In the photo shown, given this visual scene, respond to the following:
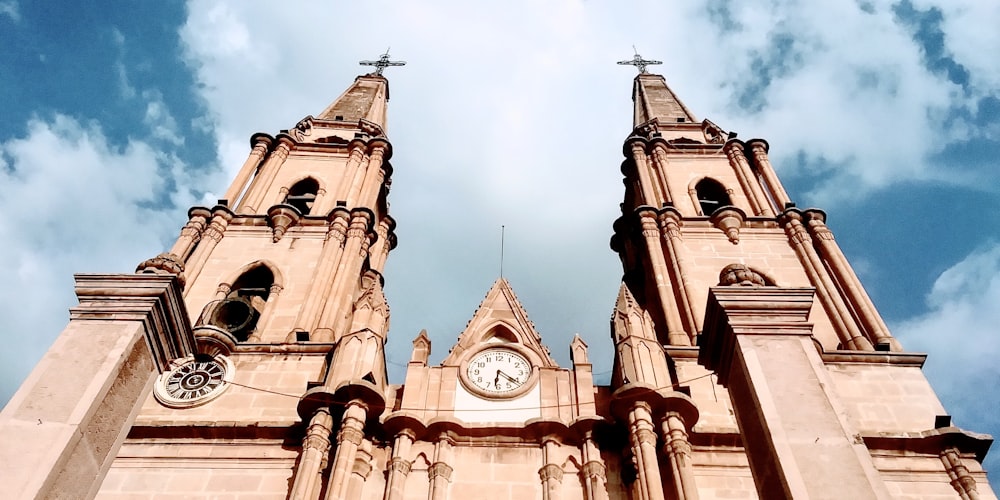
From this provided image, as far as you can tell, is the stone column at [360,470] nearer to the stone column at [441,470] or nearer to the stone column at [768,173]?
the stone column at [441,470]

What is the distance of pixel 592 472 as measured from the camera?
1445cm

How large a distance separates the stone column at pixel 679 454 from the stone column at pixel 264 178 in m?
14.1

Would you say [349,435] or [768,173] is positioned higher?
[768,173]

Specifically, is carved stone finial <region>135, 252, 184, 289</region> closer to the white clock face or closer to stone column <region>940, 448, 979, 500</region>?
the white clock face

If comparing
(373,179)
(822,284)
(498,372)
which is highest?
(373,179)

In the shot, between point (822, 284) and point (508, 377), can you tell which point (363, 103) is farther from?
point (822, 284)

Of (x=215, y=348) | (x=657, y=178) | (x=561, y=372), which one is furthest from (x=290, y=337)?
(x=657, y=178)

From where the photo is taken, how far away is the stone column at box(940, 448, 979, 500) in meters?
14.2

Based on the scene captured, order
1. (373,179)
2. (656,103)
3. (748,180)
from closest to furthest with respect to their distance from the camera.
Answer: (748,180)
(373,179)
(656,103)

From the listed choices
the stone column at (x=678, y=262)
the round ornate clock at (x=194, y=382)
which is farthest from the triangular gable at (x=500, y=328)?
the round ornate clock at (x=194, y=382)

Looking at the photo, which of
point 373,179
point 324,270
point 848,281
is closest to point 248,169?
point 373,179

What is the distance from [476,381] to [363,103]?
1989cm

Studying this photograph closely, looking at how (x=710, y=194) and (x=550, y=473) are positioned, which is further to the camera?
(x=710, y=194)

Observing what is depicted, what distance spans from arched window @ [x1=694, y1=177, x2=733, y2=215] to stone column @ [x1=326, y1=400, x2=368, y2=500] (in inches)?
576
